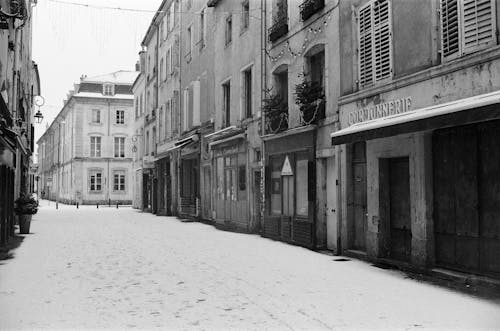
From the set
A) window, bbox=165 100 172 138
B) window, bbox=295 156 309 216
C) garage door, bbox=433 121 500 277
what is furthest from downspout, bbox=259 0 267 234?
window, bbox=165 100 172 138

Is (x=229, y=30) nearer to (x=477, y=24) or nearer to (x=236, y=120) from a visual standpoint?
(x=236, y=120)

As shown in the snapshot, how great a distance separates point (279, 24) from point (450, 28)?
23.6 feet

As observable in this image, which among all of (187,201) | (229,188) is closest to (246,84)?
(229,188)

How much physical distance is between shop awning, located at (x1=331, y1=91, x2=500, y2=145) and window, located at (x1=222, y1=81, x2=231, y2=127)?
414 inches

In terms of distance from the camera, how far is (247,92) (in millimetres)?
18016

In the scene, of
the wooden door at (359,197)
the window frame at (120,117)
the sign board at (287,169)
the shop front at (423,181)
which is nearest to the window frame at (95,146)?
the window frame at (120,117)

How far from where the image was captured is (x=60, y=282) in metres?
8.12

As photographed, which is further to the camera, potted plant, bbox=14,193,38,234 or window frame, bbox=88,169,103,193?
window frame, bbox=88,169,103,193

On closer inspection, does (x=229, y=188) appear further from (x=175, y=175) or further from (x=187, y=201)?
(x=175, y=175)

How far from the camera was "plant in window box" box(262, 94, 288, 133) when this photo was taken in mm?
14414

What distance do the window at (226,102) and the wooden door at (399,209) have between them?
10.6 metres

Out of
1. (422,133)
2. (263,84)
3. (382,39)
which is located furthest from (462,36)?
(263,84)

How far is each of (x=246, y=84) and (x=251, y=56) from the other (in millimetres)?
1194

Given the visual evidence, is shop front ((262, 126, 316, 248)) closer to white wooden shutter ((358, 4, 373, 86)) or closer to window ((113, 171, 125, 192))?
white wooden shutter ((358, 4, 373, 86))
